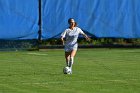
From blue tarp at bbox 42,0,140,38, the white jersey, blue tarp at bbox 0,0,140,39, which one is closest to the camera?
the white jersey

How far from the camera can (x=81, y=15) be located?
31094 millimetres

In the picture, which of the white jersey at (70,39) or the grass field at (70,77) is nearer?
the grass field at (70,77)

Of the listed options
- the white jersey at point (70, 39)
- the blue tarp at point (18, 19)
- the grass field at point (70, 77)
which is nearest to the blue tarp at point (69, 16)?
the blue tarp at point (18, 19)

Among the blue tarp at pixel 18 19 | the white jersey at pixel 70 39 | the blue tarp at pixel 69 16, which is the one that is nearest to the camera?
the white jersey at pixel 70 39

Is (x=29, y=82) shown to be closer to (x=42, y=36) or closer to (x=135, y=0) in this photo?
(x=42, y=36)

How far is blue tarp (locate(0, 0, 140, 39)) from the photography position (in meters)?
30.0

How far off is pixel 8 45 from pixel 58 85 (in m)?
16.9

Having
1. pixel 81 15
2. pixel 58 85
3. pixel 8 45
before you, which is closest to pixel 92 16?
pixel 81 15

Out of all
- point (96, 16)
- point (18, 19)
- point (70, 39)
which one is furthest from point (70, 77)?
point (96, 16)

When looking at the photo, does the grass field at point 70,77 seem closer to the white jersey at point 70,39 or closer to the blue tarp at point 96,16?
the white jersey at point 70,39

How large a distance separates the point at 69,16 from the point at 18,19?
3.00 metres

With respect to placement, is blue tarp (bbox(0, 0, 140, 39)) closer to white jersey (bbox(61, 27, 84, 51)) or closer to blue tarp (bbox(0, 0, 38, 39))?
blue tarp (bbox(0, 0, 38, 39))

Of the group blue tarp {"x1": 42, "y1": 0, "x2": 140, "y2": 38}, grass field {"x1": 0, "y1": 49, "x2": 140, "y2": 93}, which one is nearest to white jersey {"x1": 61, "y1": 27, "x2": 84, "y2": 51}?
grass field {"x1": 0, "y1": 49, "x2": 140, "y2": 93}

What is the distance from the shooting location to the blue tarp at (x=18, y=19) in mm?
29797
